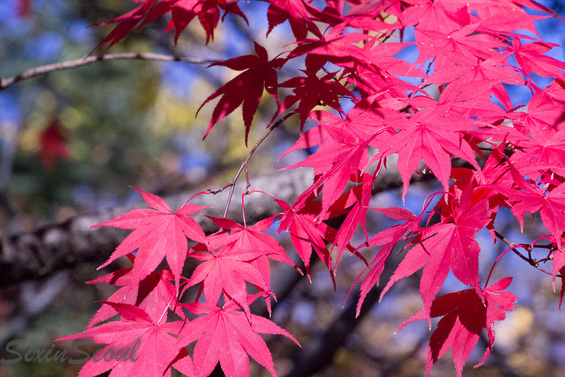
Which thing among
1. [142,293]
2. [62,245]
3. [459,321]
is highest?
[142,293]

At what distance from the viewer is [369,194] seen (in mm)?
544

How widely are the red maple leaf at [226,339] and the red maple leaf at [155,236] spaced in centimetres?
6

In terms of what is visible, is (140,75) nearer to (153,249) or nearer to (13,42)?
(13,42)

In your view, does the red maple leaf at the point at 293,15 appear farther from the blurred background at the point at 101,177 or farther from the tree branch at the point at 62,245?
the blurred background at the point at 101,177

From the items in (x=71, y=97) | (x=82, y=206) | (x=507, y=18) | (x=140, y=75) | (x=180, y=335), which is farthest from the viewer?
(x=140, y=75)

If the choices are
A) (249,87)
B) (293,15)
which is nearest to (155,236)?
(249,87)

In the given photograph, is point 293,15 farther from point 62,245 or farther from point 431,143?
point 62,245

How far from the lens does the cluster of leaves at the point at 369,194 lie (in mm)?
472

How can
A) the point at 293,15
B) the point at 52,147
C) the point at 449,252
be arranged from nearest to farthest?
the point at 449,252 → the point at 293,15 → the point at 52,147

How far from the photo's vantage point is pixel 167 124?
6914mm

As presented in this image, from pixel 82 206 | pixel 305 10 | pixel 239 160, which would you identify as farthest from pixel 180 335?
pixel 82 206

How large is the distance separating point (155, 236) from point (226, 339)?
0.16 m

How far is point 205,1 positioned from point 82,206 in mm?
4432

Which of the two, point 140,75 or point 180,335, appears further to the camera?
point 140,75
